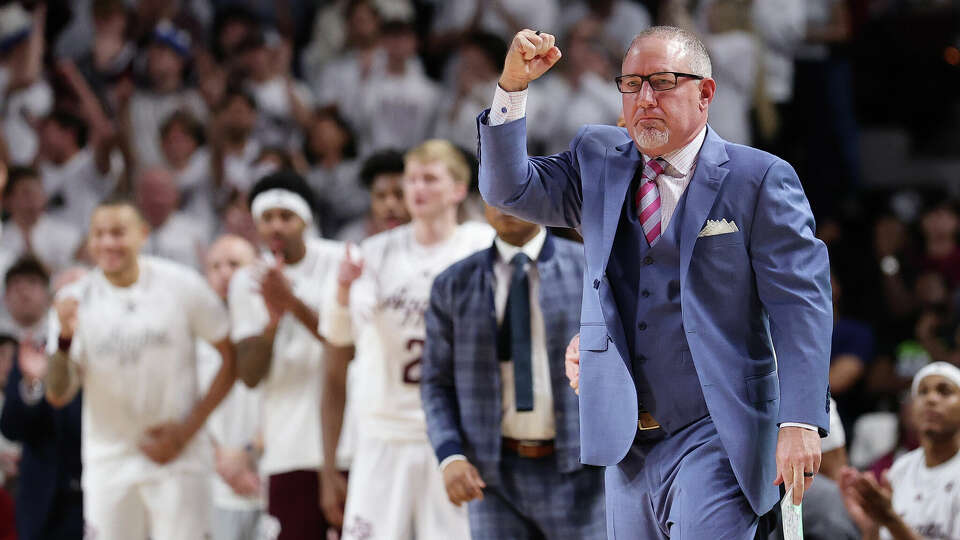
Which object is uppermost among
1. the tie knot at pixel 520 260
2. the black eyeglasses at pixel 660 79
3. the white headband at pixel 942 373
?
the black eyeglasses at pixel 660 79

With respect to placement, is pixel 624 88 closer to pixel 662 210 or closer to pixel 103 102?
pixel 662 210

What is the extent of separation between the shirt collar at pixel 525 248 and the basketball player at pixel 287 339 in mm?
1300

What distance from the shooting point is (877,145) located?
41.6ft

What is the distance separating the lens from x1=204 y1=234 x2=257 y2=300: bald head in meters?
8.36

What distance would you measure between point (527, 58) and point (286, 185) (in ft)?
12.6

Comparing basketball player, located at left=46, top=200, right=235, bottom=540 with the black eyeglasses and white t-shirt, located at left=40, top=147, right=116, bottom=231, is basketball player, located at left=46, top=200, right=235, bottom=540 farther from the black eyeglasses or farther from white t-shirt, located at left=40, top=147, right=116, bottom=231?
white t-shirt, located at left=40, top=147, right=116, bottom=231

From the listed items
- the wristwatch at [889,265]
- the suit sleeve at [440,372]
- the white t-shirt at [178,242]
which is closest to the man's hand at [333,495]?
the suit sleeve at [440,372]

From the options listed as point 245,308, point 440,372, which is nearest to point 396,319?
point 440,372

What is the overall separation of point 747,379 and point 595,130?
890 mm

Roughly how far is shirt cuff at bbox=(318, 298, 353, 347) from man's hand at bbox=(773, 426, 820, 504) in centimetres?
305

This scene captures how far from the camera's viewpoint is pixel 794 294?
12.5 ft

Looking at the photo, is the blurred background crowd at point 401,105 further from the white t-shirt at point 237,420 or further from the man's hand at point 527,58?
the man's hand at point 527,58

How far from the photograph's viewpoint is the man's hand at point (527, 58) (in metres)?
3.84

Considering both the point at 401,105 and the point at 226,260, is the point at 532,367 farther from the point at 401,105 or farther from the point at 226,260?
the point at 401,105
